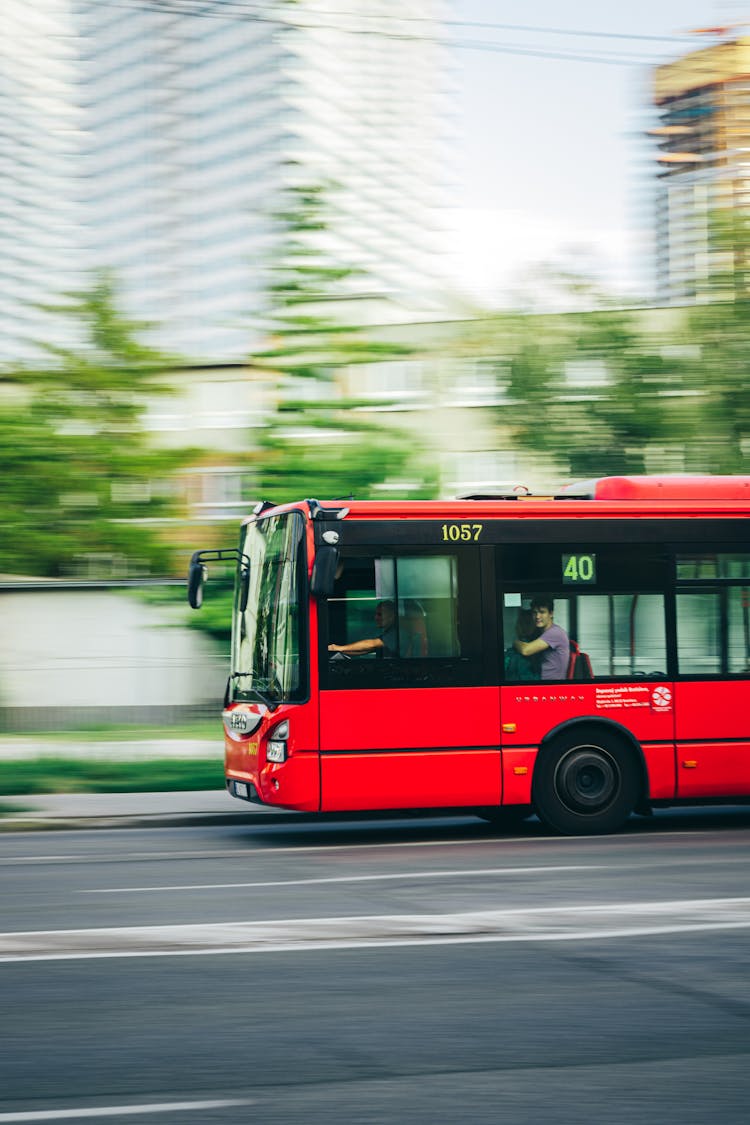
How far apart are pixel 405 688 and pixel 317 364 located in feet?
43.4

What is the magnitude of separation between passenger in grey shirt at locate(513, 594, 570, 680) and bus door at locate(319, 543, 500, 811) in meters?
0.45

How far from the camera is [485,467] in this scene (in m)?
30.6

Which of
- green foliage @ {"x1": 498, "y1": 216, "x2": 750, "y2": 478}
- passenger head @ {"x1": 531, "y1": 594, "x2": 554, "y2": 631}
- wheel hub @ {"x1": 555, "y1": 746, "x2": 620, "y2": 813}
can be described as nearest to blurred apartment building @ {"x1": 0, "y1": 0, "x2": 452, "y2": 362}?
green foliage @ {"x1": 498, "y1": 216, "x2": 750, "y2": 478}

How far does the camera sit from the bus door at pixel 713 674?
12.8 meters

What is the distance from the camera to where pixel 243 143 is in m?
115

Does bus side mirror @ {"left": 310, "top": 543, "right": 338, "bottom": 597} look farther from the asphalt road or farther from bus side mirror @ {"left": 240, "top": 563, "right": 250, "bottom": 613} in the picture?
the asphalt road

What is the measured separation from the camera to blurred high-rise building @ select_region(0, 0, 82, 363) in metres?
27.1

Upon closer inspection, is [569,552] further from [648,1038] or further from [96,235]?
[96,235]

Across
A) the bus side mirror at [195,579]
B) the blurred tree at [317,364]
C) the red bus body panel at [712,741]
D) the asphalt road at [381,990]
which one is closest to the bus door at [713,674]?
the red bus body panel at [712,741]

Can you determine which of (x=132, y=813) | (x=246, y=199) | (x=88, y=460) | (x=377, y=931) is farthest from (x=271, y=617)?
(x=246, y=199)

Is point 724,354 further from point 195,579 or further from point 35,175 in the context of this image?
point 35,175

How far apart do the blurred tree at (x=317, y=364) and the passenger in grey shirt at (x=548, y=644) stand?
38.6 feet

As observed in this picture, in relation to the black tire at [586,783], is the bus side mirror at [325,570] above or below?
above

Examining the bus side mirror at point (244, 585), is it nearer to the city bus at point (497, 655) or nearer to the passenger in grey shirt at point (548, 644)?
the city bus at point (497, 655)
